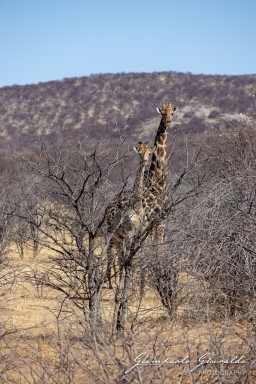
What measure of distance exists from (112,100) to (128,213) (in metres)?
51.8

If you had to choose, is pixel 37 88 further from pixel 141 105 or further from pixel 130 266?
pixel 130 266

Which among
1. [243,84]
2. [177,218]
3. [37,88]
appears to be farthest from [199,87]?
[177,218]

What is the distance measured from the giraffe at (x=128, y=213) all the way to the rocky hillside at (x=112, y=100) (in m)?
37.3

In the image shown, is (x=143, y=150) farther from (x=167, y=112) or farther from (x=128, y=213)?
(x=128, y=213)

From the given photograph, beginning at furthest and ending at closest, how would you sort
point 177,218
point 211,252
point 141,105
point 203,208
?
1. point 141,105
2. point 177,218
3. point 203,208
4. point 211,252

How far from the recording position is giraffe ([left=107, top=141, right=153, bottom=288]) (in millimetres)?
7422

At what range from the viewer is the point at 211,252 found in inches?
293

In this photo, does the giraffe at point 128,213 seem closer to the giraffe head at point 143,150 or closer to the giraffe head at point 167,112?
the giraffe head at point 143,150

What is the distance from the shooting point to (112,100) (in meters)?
59.8

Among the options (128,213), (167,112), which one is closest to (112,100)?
(167,112)

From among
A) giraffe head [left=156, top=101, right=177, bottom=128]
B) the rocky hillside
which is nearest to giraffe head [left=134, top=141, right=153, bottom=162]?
giraffe head [left=156, top=101, right=177, bottom=128]

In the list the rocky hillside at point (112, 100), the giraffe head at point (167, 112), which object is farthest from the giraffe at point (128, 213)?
the rocky hillside at point (112, 100)

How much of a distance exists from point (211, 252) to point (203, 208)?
0.84m

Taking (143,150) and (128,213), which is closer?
(128,213)
